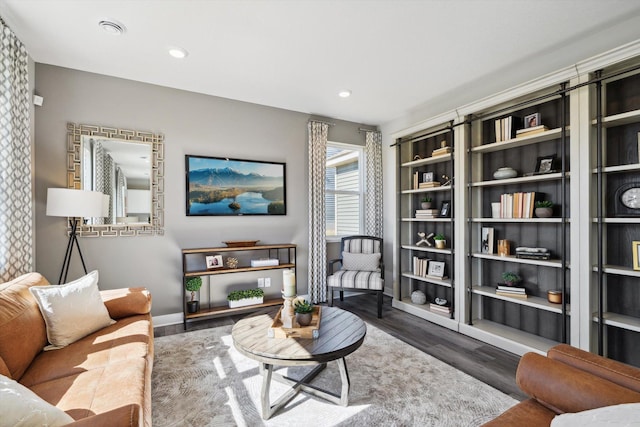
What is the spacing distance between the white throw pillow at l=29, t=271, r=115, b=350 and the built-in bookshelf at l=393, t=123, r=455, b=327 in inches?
128

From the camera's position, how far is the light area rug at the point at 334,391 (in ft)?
5.93

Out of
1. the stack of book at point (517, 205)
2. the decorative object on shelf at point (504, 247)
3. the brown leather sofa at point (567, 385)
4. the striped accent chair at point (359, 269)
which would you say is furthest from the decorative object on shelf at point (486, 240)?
the brown leather sofa at point (567, 385)

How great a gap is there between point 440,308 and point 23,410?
11.5 feet

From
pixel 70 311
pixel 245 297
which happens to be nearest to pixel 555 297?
pixel 245 297

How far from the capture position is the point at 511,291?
9.52 ft

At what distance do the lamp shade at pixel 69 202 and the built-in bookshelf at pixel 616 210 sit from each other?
13.6 feet

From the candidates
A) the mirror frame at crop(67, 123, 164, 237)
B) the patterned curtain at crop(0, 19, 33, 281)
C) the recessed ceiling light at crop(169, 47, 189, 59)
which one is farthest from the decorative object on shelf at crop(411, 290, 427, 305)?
the patterned curtain at crop(0, 19, 33, 281)

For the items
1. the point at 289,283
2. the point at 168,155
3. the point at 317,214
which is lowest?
the point at 289,283

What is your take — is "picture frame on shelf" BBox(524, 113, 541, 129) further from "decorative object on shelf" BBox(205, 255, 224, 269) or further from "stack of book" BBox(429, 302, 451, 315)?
"decorative object on shelf" BBox(205, 255, 224, 269)

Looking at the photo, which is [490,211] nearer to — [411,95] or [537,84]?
[537,84]

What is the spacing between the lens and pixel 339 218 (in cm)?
482

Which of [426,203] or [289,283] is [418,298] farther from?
[289,283]

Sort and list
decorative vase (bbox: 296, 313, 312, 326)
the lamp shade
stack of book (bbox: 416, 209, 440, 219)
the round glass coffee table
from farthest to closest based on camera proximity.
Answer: stack of book (bbox: 416, 209, 440, 219), the lamp shade, decorative vase (bbox: 296, 313, 312, 326), the round glass coffee table

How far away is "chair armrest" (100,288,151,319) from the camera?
231cm
